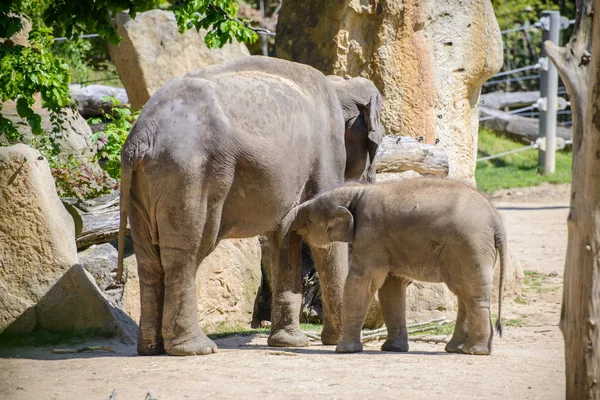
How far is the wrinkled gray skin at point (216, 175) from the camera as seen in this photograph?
21.5 feet

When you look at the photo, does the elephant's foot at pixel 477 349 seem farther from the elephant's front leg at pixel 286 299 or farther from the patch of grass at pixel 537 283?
the patch of grass at pixel 537 283

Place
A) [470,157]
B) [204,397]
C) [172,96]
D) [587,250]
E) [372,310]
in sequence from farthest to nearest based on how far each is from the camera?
[470,157], [372,310], [172,96], [204,397], [587,250]

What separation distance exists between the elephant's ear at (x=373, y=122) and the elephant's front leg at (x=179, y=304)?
1894 millimetres

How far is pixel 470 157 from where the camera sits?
10250 millimetres

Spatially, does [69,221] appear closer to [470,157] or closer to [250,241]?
[250,241]

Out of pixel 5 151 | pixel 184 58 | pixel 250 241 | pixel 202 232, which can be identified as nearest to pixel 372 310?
pixel 250 241

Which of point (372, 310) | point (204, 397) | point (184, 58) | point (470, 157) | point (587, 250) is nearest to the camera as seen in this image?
point (587, 250)

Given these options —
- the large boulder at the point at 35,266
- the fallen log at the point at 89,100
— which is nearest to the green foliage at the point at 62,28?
the large boulder at the point at 35,266

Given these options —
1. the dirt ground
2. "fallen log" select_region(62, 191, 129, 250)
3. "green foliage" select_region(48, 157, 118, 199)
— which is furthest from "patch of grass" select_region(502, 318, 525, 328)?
"green foliage" select_region(48, 157, 118, 199)

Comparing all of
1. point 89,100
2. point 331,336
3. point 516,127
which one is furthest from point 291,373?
point 516,127

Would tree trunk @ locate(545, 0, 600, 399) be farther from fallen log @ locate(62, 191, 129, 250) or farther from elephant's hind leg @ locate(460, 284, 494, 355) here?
fallen log @ locate(62, 191, 129, 250)

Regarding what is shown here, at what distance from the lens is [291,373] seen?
239 inches

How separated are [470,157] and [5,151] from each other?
4771 millimetres

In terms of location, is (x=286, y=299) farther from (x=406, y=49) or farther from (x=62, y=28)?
(x=406, y=49)
